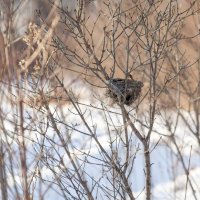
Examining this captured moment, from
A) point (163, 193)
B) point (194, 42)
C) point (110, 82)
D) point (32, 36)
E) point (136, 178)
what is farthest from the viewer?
point (136, 178)

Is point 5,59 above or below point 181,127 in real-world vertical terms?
below

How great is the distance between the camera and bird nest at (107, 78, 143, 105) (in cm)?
319

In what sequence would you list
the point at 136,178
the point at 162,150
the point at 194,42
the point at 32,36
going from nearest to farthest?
1. the point at 32,36
2. the point at 194,42
3. the point at 136,178
4. the point at 162,150

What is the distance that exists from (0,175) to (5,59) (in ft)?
2.33

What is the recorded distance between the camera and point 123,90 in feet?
10.7

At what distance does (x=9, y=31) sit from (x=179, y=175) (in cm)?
713

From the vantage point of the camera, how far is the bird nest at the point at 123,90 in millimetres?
3186

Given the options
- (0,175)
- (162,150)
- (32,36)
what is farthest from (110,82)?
(162,150)

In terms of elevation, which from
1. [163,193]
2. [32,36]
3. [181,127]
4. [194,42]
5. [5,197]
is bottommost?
[5,197]

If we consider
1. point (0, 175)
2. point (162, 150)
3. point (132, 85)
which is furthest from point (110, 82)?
point (162, 150)

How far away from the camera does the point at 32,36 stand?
263cm

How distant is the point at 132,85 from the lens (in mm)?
3387

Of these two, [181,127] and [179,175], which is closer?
[179,175]

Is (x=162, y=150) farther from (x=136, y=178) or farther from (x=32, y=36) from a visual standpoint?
(x=32, y=36)
